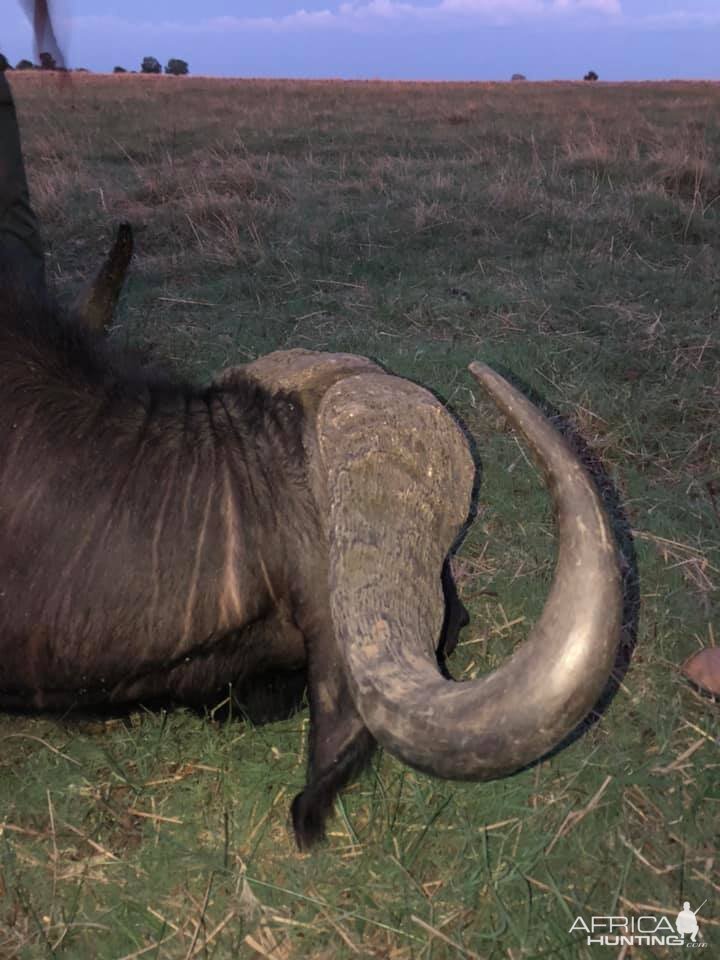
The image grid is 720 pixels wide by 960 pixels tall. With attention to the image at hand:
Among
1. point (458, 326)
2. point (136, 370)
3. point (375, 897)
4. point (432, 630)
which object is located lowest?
point (375, 897)

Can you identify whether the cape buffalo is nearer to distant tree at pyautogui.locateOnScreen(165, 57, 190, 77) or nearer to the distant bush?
the distant bush

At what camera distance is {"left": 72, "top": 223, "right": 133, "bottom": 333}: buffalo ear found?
2.56m

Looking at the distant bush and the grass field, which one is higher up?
the distant bush

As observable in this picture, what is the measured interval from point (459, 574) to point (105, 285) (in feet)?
5.42

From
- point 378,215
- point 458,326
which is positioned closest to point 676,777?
point 458,326

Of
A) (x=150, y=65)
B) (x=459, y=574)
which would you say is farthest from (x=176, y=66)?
(x=459, y=574)

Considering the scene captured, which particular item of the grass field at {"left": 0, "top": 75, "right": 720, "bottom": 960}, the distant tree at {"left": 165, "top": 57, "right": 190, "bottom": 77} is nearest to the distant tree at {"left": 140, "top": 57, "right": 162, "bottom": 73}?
the distant tree at {"left": 165, "top": 57, "right": 190, "bottom": 77}

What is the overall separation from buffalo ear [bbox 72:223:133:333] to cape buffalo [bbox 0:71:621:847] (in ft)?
1.47

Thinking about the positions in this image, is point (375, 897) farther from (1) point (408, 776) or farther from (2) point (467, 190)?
(2) point (467, 190)

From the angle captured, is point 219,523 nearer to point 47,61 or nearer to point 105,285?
point 105,285

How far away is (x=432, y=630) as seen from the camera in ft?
5.16

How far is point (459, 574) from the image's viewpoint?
3.39 m

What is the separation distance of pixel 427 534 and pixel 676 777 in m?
1.36

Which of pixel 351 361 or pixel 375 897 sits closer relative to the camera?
pixel 351 361
